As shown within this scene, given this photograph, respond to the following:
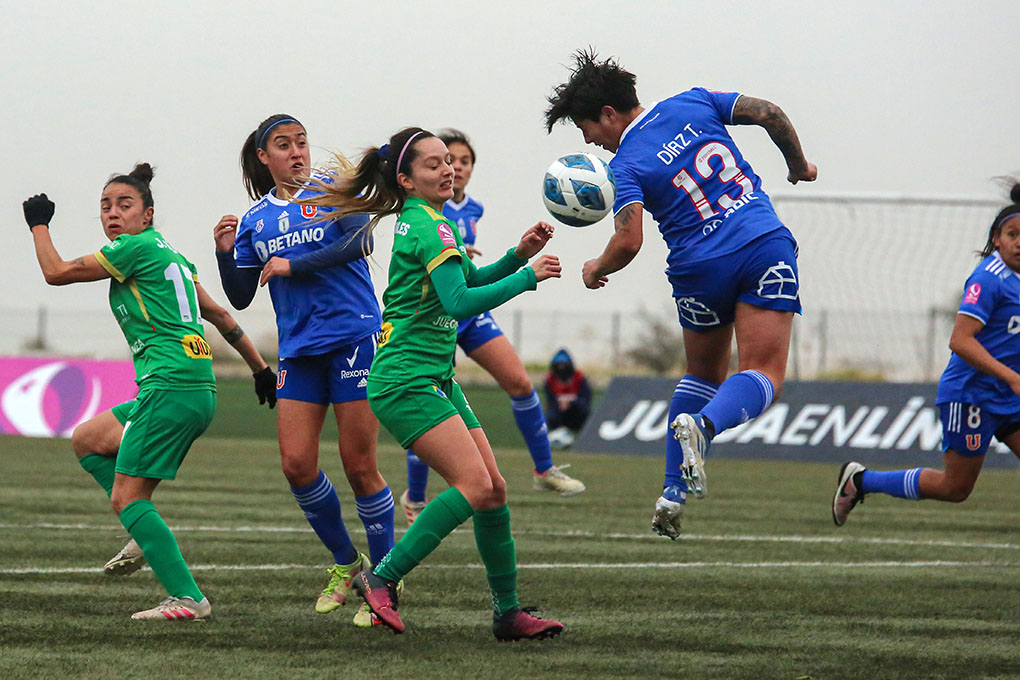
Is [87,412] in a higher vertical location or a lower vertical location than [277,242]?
lower

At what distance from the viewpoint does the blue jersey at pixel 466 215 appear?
9.59 meters

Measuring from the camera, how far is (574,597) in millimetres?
6449

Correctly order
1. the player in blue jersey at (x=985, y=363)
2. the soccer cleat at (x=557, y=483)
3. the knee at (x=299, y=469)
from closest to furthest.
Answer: the knee at (x=299, y=469) → the player in blue jersey at (x=985, y=363) → the soccer cleat at (x=557, y=483)

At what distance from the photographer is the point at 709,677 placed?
466 centimetres

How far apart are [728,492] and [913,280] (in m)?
9.37

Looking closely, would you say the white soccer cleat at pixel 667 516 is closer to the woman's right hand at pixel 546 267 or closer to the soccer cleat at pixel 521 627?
the soccer cleat at pixel 521 627

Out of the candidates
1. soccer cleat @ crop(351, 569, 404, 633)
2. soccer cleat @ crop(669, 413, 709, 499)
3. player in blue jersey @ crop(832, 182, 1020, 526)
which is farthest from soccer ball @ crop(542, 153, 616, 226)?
player in blue jersey @ crop(832, 182, 1020, 526)

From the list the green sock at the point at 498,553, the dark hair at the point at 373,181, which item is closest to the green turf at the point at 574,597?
the green sock at the point at 498,553

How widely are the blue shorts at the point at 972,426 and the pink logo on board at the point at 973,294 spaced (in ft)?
1.91

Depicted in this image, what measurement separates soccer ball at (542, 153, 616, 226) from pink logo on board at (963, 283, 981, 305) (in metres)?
2.31

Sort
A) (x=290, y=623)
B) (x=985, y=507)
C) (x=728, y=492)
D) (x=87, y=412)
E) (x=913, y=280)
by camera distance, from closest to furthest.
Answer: (x=290, y=623)
(x=985, y=507)
(x=728, y=492)
(x=87, y=412)
(x=913, y=280)

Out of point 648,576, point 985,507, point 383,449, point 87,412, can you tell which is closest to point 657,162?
point 648,576

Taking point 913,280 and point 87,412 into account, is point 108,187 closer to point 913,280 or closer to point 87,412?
point 87,412

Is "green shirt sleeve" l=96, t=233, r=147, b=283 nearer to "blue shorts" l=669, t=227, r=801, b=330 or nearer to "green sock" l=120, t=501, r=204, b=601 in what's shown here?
"green sock" l=120, t=501, r=204, b=601
